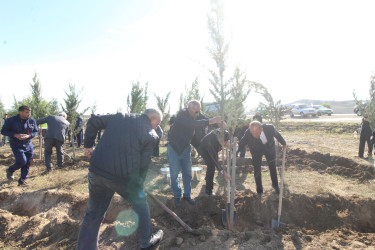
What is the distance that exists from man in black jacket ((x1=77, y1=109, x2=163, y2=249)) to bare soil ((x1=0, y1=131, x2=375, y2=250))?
626mm

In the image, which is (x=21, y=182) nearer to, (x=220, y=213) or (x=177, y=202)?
(x=177, y=202)

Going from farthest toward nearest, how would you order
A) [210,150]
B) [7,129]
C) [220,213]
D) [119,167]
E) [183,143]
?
[7,129], [210,150], [220,213], [183,143], [119,167]

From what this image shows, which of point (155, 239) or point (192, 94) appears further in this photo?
point (192, 94)

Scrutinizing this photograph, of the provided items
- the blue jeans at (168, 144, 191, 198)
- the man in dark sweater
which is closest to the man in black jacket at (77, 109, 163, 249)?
the blue jeans at (168, 144, 191, 198)

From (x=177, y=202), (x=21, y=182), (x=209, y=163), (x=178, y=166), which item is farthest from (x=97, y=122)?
(x=21, y=182)

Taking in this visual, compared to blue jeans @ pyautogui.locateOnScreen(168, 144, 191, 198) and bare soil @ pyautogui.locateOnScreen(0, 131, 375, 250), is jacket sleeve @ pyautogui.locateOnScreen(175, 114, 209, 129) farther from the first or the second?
bare soil @ pyautogui.locateOnScreen(0, 131, 375, 250)

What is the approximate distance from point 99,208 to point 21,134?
3.91 metres

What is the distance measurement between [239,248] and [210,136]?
241 centimetres

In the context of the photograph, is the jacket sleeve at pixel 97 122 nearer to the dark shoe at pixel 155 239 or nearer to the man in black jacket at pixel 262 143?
the dark shoe at pixel 155 239

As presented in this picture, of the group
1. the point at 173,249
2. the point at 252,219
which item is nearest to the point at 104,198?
the point at 173,249

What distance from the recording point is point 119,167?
285 cm

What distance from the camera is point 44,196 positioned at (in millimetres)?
5312

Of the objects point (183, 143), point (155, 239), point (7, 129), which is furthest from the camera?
point (7, 129)

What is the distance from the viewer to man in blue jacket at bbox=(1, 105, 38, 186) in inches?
224
